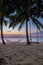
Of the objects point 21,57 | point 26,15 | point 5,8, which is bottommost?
point 21,57

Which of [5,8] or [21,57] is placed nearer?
[21,57]

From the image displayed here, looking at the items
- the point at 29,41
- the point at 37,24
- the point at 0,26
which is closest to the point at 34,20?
the point at 37,24

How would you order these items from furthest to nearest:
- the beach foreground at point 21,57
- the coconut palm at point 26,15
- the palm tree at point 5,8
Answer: the coconut palm at point 26,15 < the palm tree at point 5,8 < the beach foreground at point 21,57

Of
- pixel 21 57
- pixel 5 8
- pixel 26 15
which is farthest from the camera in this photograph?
pixel 26 15

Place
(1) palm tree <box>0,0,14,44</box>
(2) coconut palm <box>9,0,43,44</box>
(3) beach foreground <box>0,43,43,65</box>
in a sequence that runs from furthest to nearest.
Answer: (2) coconut palm <box>9,0,43,44</box>
(1) palm tree <box>0,0,14,44</box>
(3) beach foreground <box>0,43,43,65</box>

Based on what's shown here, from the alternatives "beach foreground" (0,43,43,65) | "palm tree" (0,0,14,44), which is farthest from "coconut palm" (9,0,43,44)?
"beach foreground" (0,43,43,65)

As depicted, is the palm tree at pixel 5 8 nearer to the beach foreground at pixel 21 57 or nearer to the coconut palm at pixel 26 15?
the coconut palm at pixel 26 15

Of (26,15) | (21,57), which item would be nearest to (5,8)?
(21,57)

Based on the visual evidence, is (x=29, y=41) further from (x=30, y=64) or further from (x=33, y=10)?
(x=30, y=64)

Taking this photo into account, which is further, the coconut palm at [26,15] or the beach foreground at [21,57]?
the coconut palm at [26,15]

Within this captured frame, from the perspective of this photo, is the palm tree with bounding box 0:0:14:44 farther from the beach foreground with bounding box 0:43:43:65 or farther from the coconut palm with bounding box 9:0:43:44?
the beach foreground with bounding box 0:43:43:65

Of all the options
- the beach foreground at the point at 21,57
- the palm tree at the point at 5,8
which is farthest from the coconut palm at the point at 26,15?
the beach foreground at the point at 21,57

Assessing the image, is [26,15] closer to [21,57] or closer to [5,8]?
[5,8]

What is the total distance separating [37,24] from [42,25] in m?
0.58
